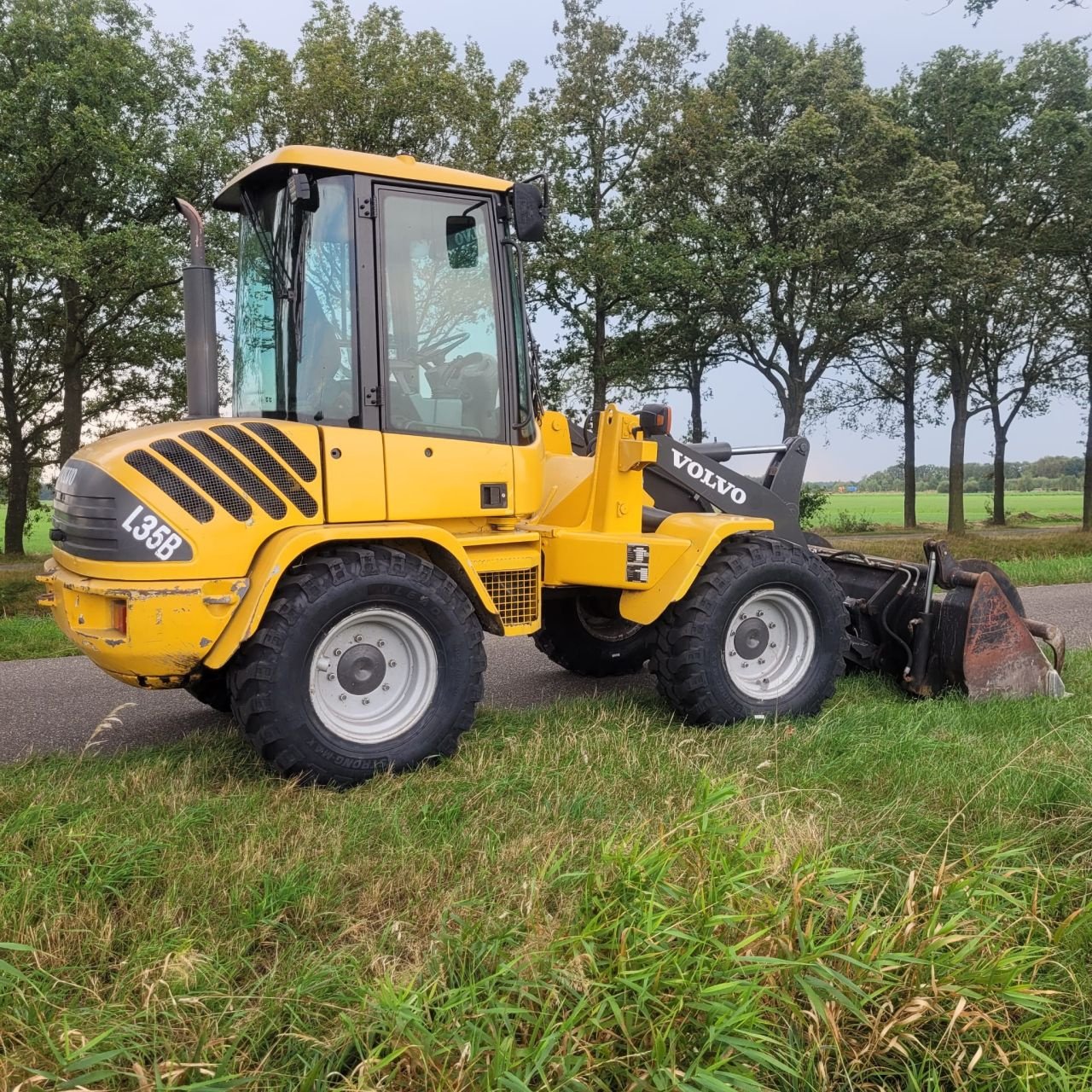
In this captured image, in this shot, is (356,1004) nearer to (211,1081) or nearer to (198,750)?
(211,1081)

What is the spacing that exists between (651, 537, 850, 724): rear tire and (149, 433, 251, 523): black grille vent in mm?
2251

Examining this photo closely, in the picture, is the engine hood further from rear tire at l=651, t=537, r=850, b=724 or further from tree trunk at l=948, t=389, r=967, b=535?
tree trunk at l=948, t=389, r=967, b=535

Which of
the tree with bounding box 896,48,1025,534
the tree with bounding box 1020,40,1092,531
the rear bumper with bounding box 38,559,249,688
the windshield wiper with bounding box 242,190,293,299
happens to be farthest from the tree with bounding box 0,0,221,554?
the tree with bounding box 1020,40,1092,531

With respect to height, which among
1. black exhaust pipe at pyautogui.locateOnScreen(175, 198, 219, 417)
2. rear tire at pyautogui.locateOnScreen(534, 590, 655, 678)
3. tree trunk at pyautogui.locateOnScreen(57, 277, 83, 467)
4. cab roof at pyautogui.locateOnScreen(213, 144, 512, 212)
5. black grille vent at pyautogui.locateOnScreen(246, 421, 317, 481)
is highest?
tree trunk at pyautogui.locateOnScreen(57, 277, 83, 467)

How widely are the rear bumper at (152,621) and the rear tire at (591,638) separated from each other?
2.62 meters

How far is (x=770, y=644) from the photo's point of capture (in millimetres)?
5281

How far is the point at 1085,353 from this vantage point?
24672 millimetres

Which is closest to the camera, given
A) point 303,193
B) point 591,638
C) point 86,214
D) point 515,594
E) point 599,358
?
point 303,193

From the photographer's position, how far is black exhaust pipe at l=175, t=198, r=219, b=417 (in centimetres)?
413

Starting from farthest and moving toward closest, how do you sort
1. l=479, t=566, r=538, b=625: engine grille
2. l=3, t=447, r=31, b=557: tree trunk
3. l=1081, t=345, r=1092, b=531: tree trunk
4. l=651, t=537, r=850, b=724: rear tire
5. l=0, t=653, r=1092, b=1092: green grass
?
l=1081, t=345, r=1092, b=531: tree trunk → l=3, t=447, r=31, b=557: tree trunk → l=651, t=537, r=850, b=724: rear tire → l=479, t=566, r=538, b=625: engine grille → l=0, t=653, r=1092, b=1092: green grass

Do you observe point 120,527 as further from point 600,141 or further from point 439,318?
point 600,141

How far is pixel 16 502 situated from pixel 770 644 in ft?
59.8

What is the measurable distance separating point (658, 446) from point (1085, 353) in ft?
78.1

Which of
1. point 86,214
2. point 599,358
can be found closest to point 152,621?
point 86,214
